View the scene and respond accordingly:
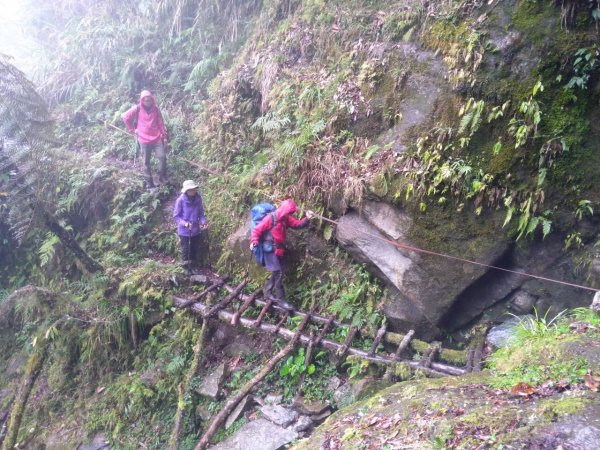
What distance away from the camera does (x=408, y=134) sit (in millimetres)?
7363

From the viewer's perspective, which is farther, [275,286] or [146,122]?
[146,122]

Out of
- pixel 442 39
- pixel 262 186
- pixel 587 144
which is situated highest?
pixel 442 39

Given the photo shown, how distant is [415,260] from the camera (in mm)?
7055

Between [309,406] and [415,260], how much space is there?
285 centimetres

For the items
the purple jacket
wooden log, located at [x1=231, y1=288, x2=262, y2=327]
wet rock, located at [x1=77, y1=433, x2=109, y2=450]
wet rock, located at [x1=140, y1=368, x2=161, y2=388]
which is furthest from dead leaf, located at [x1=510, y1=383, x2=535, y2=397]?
wet rock, located at [x1=77, y1=433, x2=109, y2=450]

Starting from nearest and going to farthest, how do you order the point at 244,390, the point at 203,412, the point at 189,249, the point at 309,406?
1. the point at 309,406
2. the point at 244,390
3. the point at 203,412
4. the point at 189,249

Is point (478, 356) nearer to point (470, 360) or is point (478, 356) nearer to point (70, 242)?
point (470, 360)

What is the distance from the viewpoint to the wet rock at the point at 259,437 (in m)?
6.57

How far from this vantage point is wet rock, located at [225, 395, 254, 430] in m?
7.40

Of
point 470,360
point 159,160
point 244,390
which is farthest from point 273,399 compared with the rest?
point 159,160

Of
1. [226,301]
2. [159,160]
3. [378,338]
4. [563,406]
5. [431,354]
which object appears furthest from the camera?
[159,160]

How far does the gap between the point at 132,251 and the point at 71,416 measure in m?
3.69

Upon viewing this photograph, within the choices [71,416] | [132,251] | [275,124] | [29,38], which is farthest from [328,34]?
[29,38]

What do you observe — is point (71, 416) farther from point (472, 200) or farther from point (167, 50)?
point (167, 50)
